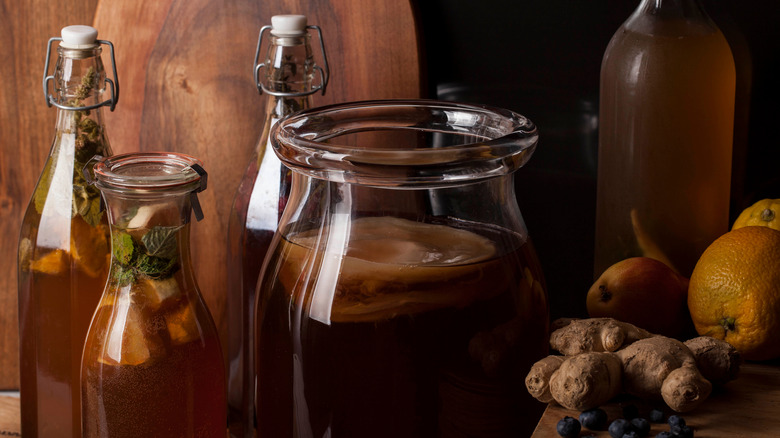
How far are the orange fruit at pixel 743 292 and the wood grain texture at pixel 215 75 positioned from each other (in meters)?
0.33

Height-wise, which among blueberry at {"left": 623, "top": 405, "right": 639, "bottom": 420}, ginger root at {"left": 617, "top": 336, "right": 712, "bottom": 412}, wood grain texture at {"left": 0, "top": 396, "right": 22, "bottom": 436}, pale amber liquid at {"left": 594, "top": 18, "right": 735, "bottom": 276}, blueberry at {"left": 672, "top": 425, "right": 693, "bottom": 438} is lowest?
wood grain texture at {"left": 0, "top": 396, "right": 22, "bottom": 436}

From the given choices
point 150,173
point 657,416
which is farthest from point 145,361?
point 657,416

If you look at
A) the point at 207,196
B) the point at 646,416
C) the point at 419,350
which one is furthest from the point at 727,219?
the point at 207,196

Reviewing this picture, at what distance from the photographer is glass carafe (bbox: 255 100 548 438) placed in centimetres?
47

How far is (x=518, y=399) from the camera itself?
514 mm

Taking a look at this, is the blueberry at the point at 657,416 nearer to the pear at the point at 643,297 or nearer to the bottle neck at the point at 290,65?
the pear at the point at 643,297

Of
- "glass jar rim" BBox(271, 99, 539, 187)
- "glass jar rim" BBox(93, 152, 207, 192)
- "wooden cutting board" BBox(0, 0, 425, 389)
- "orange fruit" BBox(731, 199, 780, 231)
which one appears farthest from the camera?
"wooden cutting board" BBox(0, 0, 425, 389)

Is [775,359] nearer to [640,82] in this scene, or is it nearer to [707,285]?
[707,285]

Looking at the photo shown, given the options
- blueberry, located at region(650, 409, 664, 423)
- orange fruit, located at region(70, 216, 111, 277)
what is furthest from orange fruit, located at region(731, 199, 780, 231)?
orange fruit, located at region(70, 216, 111, 277)

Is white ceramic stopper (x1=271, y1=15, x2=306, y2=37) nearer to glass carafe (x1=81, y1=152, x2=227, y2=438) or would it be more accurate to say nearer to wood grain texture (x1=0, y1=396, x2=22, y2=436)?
glass carafe (x1=81, y1=152, x2=227, y2=438)

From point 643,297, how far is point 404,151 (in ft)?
0.93

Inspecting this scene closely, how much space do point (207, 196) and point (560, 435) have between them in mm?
505

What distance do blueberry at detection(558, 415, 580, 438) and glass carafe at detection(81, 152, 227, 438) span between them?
0.27m

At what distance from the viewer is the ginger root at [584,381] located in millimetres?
500
